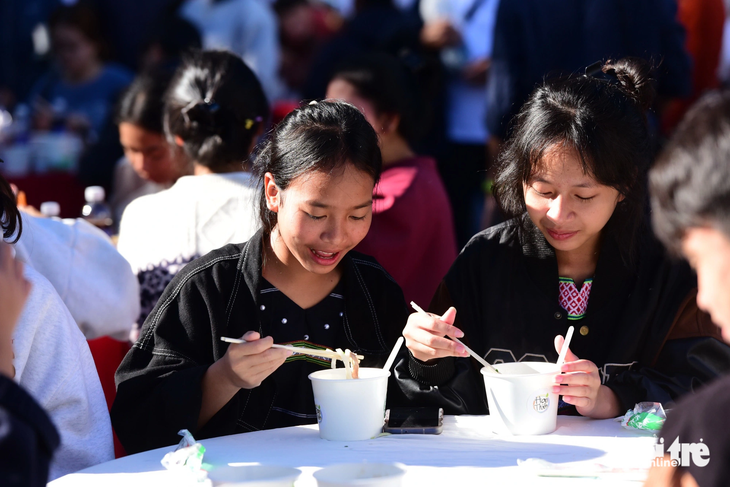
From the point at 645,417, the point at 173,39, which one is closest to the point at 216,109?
the point at 645,417

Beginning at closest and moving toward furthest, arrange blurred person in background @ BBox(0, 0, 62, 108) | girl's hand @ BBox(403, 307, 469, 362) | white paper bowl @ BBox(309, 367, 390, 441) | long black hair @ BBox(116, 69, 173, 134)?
white paper bowl @ BBox(309, 367, 390, 441) → girl's hand @ BBox(403, 307, 469, 362) → long black hair @ BBox(116, 69, 173, 134) → blurred person in background @ BBox(0, 0, 62, 108)

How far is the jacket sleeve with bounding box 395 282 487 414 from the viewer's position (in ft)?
5.86

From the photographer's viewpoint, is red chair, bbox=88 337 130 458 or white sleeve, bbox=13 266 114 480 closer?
white sleeve, bbox=13 266 114 480

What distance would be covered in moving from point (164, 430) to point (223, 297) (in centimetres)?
31

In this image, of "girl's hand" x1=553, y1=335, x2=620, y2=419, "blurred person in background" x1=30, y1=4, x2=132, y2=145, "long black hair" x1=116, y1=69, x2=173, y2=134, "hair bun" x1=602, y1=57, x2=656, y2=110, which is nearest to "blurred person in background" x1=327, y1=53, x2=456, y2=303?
"long black hair" x1=116, y1=69, x2=173, y2=134

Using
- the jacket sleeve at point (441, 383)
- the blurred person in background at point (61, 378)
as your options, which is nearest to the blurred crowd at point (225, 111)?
the blurred person in background at point (61, 378)

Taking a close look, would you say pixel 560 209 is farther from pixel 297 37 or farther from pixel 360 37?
pixel 297 37

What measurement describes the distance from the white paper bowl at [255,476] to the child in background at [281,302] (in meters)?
0.45

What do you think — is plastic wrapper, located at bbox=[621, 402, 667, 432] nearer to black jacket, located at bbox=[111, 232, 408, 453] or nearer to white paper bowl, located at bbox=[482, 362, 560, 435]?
white paper bowl, located at bbox=[482, 362, 560, 435]

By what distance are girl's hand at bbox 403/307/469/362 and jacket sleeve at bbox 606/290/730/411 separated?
0.35 meters

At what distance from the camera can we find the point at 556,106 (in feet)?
6.32

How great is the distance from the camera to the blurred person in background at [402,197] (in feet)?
9.48

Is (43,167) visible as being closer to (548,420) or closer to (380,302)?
(380,302)

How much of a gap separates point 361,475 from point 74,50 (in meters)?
5.35
